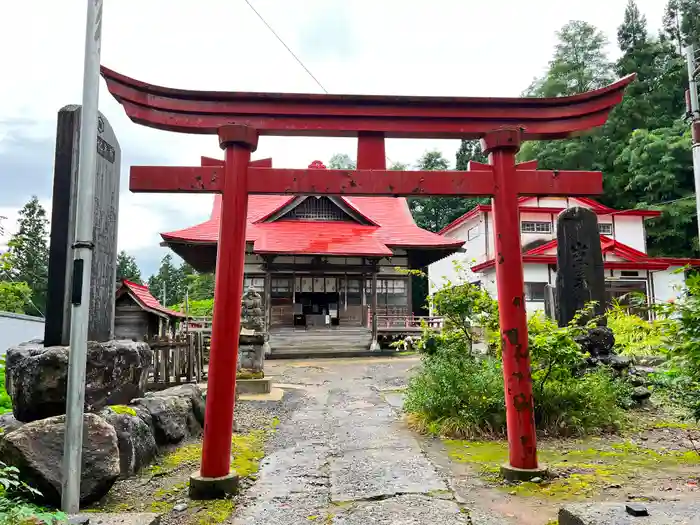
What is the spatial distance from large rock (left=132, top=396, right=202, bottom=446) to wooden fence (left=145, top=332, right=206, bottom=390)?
2.69 metres

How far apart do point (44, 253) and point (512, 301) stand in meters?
46.7

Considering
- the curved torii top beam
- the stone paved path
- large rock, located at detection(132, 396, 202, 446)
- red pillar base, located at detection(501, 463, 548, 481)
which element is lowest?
the stone paved path

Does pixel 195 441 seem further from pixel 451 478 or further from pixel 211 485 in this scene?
pixel 451 478

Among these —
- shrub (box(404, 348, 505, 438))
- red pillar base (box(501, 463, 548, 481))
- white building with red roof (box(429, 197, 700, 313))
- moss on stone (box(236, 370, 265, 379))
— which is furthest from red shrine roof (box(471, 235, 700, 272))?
red pillar base (box(501, 463, 548, 481))

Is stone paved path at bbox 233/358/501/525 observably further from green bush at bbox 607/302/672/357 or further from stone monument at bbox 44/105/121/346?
green bush at bbox 607/302/672/357

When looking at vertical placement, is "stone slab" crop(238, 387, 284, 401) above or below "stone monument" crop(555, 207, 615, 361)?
below

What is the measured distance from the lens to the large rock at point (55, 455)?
3.34m

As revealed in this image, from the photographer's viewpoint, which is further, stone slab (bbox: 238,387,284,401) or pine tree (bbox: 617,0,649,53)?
pine tree (bbox: 617,0,649,53)

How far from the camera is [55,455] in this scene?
3426mm

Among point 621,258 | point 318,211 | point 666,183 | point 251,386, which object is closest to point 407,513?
point 251,386

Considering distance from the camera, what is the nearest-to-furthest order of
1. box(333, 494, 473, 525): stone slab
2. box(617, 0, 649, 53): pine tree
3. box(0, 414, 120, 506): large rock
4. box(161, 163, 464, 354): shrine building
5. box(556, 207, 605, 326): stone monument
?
box(0, 414, 120, 506): large rock → box(333, 494, 473, 525): stone slab → box(556, 207, 605, 326): stone monument → box(161, 163, 464, 354): shrine building → box(617, 0, 649, 53): pine tree

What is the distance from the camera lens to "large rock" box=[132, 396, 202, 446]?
530 centimetres

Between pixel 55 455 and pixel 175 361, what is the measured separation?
5.88 meters

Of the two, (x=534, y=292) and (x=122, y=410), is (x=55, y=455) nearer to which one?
(x=122, y=410)
